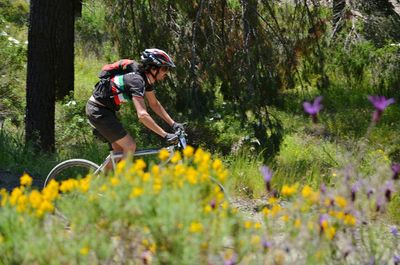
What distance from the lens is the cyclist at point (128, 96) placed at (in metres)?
5.17

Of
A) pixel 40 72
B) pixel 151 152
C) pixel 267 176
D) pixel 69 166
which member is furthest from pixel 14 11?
pixel 267 176

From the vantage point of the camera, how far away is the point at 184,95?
8.27 metres

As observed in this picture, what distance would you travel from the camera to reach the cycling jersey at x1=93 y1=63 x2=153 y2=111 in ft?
17.0

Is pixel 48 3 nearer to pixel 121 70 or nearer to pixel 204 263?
pixel 121 70

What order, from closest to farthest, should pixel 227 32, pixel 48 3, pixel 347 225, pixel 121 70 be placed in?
1. pixel 347 225
2. pixel 121 70
3. pixel 48 3
4. pixel 227 32

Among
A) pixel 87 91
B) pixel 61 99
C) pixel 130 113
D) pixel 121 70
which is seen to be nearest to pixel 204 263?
pixel 121 70

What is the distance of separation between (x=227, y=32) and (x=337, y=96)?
4264 millimetres

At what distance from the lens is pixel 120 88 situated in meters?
5.34

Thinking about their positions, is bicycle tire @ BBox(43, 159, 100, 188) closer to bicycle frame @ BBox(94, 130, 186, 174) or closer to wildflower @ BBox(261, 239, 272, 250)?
bicycle frame @ BBox(94, 130, 186, 174)

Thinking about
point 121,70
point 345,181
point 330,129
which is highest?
point 121,70

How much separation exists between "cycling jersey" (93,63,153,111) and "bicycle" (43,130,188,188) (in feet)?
1.43

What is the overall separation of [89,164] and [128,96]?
81cm

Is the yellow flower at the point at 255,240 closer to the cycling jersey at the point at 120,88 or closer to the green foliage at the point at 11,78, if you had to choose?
the cycling jersey at the point at 120,88

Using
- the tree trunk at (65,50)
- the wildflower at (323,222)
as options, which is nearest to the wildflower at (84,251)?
the wildflower at (323,222)
